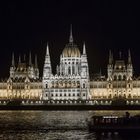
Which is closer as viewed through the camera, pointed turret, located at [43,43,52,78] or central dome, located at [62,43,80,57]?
pointed turret, located at [43,43,52,78]

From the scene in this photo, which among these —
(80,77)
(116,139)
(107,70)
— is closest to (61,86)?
(80,77)

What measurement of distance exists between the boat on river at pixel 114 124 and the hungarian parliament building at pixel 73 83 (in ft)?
313

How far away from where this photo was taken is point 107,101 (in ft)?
516

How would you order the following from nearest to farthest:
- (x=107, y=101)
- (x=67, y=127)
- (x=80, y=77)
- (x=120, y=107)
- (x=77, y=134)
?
(x=77, y=134), (x=67, y=127), (x=120, y=107), (x=107, y=101), (x=80, y=77)

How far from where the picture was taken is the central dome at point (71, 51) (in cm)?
18075

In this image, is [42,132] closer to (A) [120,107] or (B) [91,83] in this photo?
(A) [120,107]

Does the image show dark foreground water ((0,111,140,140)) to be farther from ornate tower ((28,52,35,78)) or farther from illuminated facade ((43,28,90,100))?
ornate tower ((28,52,35,78))

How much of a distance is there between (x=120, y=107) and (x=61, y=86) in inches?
1811

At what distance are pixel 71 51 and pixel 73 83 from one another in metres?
15.3

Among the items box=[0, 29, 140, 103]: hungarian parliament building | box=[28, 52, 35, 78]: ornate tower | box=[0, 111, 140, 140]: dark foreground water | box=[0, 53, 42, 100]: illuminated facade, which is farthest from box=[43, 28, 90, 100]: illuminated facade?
box=[0, 111, 140, 140]: dark foreground water

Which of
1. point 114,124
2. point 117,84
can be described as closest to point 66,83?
point 117,84

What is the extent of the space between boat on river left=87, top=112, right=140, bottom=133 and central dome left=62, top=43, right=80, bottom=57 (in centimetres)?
11640

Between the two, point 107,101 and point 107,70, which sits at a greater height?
point 107,70

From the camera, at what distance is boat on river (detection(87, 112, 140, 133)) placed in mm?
62656
